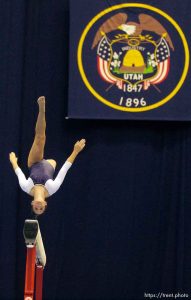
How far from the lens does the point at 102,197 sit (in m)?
4.39

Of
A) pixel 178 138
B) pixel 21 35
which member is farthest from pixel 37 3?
pixel 178 138

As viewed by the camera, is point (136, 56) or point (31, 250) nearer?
point (31, 250)

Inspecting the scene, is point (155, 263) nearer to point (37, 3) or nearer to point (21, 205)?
point (21, 205)

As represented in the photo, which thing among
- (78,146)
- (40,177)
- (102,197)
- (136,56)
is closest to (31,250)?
(40,177)

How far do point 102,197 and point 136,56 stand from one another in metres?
1.16

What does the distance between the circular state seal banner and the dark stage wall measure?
8.7 inches

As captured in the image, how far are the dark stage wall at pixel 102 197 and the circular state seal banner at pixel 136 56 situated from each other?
0.72 ft

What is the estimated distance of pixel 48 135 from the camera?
436 centimetres

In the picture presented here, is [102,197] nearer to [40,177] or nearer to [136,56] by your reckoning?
[136,56]

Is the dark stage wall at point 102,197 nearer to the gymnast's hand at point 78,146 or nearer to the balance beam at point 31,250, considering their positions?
the gymnast's hand at point 78,146

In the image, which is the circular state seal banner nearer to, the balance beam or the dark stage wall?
the dark stage wall

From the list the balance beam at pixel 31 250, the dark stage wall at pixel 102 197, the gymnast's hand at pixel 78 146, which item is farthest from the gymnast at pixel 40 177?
the dark stage wall at pixel 102 197

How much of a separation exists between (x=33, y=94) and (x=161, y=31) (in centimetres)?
114

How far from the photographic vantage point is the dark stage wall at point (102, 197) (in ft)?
14.2
